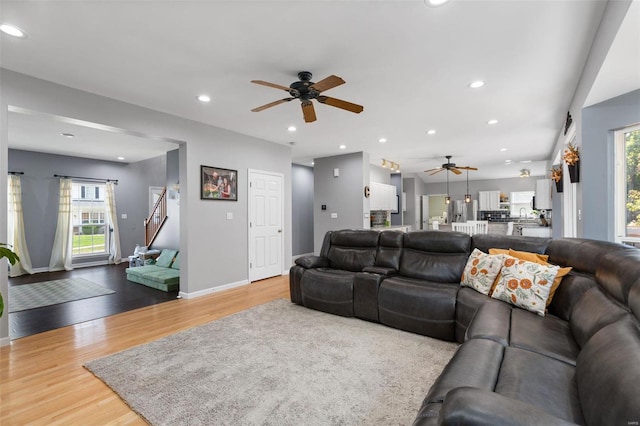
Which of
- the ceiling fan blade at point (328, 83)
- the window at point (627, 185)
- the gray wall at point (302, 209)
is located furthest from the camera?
the gray wall at point (302, 209)

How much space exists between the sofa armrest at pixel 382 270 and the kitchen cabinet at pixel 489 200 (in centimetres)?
955

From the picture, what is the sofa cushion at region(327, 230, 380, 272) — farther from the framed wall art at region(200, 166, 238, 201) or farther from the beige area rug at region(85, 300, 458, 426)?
the framed wall art at region(200, 166, 238, 201)

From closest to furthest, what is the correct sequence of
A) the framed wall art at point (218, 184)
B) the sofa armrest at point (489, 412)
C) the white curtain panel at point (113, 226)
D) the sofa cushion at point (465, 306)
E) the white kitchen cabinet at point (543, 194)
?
the sofa armrest at point (489, 412), the sofa cushion at point (465, 306), the framed wall art at point (218, 184), the white kitchen cabinet at point (543, 194), the white curtain panel at point (113, 226)

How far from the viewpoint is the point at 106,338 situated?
2994 mm

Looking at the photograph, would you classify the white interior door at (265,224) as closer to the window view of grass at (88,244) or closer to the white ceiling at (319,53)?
the white ceiling at (319,53)

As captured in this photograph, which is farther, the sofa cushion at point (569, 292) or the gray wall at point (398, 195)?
the gray wall at point (398, 195)

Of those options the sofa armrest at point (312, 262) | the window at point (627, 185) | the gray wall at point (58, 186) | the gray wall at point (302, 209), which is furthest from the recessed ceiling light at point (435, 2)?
the gray wall at point (58, 186)

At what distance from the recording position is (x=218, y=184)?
15.7 ft

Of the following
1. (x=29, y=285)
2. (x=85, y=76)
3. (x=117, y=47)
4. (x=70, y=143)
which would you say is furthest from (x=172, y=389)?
(x=70, y=143)

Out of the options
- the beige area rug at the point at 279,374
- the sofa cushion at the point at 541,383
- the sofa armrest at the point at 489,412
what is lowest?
the beige area rug at the point at 279,374

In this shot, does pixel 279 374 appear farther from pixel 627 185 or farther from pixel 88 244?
pixel 88 244

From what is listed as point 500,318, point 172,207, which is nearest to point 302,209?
point 172,207

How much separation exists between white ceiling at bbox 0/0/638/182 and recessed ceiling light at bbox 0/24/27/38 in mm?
54

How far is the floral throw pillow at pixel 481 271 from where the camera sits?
269cm
